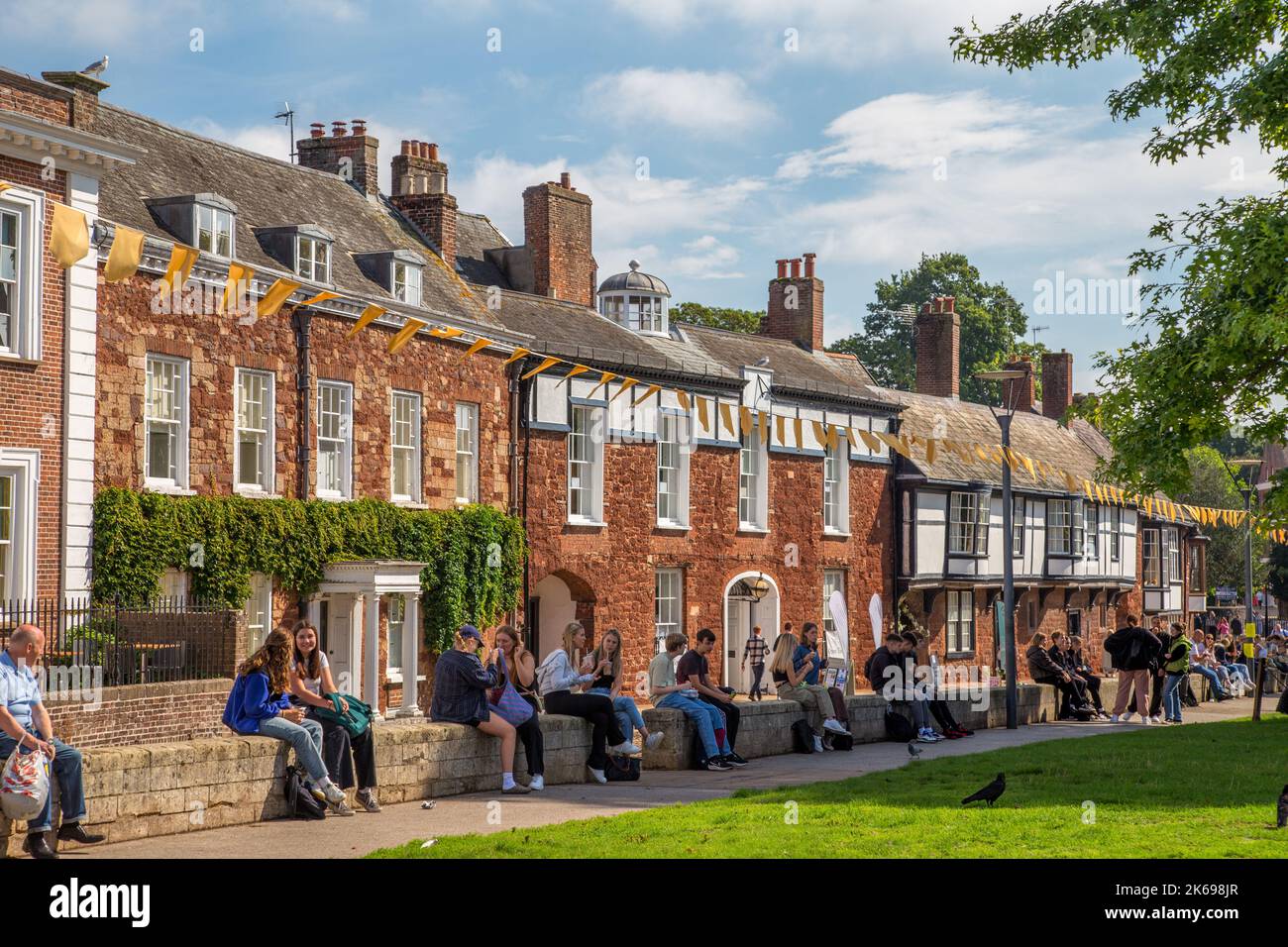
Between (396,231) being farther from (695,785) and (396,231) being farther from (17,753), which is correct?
(17,753)

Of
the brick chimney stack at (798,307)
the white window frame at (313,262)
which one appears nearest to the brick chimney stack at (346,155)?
the white window frame at (313,262)

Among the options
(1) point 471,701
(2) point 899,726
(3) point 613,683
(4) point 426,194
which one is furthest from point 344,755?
(4) point 426,194

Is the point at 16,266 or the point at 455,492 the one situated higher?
the point at 16,266

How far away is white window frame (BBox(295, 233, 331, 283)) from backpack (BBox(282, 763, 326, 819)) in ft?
50.1

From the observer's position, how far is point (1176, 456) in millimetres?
19781

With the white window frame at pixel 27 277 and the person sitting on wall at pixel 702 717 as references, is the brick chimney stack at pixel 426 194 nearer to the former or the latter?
the white window frame at pixel 27 277

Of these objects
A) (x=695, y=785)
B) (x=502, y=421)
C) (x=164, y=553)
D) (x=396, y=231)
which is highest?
(x=396, y=231)

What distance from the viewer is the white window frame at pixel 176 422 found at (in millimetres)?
23375

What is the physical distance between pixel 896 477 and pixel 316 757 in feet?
102

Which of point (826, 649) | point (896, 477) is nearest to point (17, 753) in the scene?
point (826, 649)

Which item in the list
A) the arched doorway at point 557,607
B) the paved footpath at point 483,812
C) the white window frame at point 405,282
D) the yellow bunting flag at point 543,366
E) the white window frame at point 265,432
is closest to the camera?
the paved footpath at point 483,812

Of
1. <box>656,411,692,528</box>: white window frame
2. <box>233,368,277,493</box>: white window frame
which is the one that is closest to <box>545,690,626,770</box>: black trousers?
<box>233,368,277,493</box>: white window frame

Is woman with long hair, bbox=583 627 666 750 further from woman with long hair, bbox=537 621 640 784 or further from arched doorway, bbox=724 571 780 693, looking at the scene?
arched doorway, bbox=724 571 780 693

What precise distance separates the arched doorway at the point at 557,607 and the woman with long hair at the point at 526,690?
1732 centimetres
